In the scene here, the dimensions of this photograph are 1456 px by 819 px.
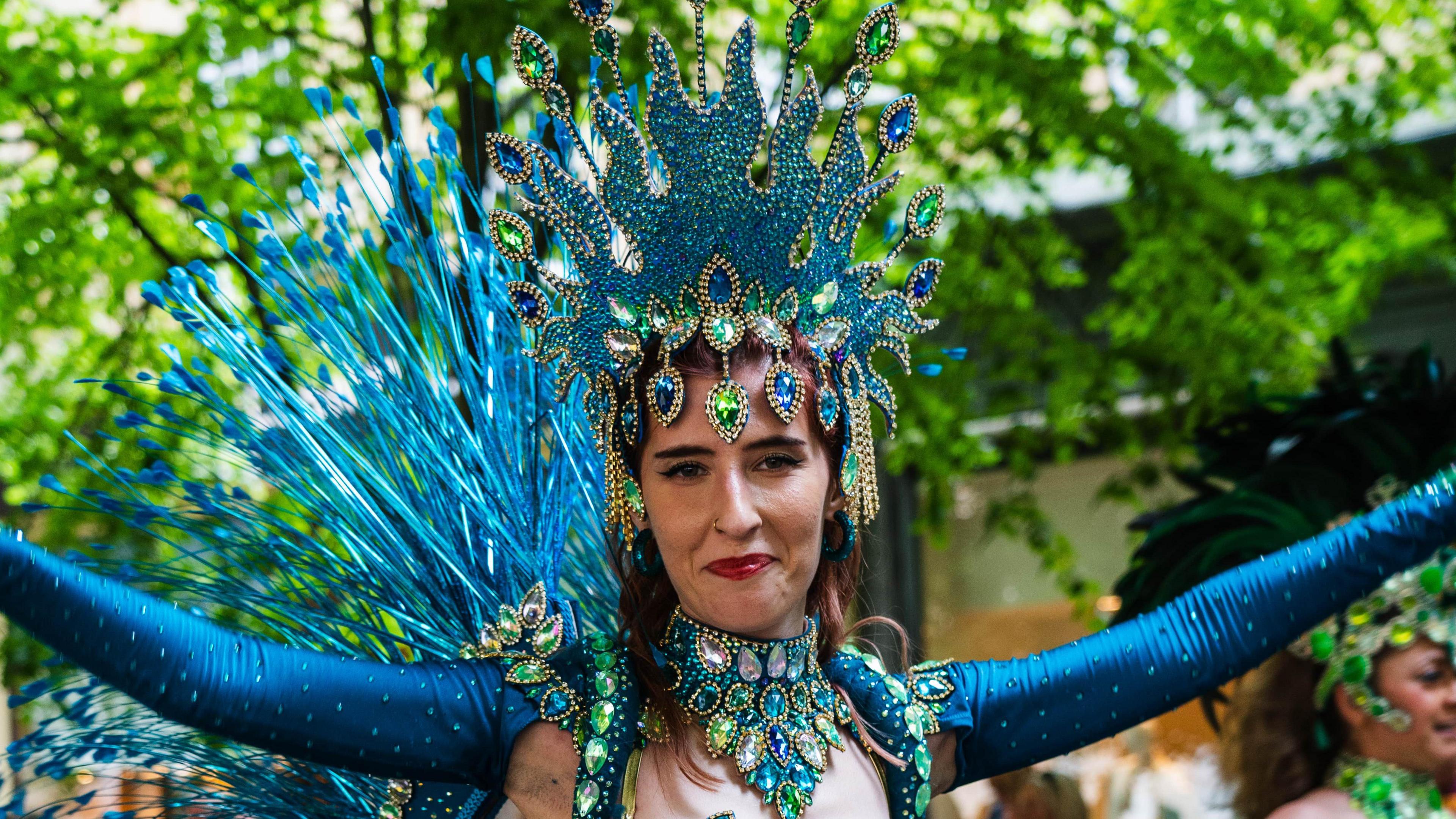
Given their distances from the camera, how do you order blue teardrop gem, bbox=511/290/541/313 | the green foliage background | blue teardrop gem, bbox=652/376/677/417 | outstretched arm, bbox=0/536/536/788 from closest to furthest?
outstretched arm, bbox=0/536/536/788 → blue teardrop gem, bbox=652/376/677/417 → blue teardrop gem, bbox=511/290/541/313 → the green foliage background

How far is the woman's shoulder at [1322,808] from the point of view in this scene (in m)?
2.90

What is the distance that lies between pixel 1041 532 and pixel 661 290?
140 inches

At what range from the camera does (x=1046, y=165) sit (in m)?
4.50

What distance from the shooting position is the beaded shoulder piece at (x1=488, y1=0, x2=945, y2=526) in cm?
184

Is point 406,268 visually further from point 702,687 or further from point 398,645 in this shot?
point 702,687

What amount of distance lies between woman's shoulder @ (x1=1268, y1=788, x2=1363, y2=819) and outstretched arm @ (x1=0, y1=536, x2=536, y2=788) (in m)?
1.90

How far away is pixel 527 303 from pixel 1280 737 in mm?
2140

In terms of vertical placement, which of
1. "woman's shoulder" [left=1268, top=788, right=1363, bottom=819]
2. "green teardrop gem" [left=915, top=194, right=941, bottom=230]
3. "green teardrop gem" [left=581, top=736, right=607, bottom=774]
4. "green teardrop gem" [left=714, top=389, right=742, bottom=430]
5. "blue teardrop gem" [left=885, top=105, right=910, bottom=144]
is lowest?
"green teardrop gem" [left=581, top=736, right=607, bottom=774]

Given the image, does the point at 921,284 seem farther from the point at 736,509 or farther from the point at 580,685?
the point at 580,685

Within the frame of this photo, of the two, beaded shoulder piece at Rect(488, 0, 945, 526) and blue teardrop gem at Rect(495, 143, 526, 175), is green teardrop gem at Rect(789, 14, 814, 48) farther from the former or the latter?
blue teardrop gem at Rect(495, 143, 526, 175)

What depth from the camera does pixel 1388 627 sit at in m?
2.88

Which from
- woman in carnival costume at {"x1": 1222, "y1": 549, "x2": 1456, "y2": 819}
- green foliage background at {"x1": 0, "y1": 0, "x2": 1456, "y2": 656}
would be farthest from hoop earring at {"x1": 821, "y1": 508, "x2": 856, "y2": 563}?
green foliage background at {"x1": 0, "y1": 0, "x2": 1456, "y2": 656}

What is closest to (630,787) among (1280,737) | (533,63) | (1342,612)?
(533,63)

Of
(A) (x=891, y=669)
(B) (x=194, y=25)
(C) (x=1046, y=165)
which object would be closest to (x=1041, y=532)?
(C) (x=1046, y=165)
